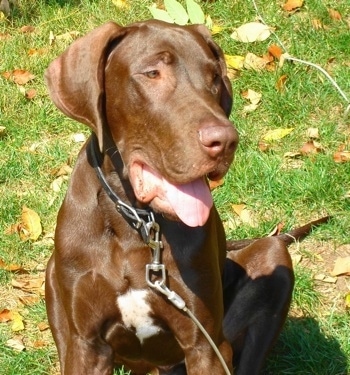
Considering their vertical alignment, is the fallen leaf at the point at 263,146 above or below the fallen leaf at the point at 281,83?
below

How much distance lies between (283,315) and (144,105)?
1.67 metres

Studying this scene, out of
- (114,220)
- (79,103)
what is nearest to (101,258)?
(114,220)

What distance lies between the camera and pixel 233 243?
5566mm

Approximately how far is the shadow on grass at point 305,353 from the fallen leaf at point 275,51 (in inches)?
90.4

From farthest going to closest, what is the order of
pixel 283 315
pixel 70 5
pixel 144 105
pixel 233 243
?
1. pixel 70 5
2. pixel 233 243
3. pixel 283 315
4. pixel 144 105

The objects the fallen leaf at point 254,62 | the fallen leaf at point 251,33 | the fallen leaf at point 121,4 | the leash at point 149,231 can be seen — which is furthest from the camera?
the fallen leaf at point 121,4

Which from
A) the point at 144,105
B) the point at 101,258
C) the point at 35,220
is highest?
the point at 144,105

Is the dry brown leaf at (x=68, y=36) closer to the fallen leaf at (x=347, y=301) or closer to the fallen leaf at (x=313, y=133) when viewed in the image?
the fallen leaf at (x=313, y=133)

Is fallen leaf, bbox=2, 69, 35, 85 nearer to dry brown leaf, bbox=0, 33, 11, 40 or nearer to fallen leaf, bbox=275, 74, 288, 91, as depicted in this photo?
dry brown leaf, bbox=0, 33, 11, 40

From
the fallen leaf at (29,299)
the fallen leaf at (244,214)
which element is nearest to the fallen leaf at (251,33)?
the fallen leaf at (244,214)

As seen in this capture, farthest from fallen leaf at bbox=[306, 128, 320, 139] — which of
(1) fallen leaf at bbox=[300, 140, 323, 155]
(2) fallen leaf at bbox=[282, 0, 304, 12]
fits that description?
(2) fallen leaf at bbox=[282, 0, 304, 12]

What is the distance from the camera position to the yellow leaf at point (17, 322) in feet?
17.7

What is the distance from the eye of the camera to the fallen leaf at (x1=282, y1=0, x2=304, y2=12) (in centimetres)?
749

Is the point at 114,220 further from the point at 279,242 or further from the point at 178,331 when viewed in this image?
the point at 279,242
